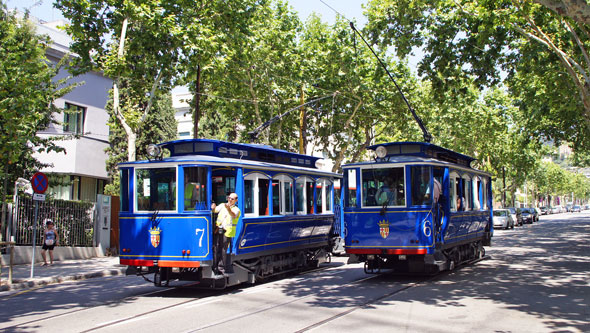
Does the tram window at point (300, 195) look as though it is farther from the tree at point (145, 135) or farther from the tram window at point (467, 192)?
the tree at point (145, 135)

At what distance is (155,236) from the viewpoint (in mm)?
11719

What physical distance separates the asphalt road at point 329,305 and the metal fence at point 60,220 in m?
4.90

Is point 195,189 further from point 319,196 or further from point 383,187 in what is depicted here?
point 319,196

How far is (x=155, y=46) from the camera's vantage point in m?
20.2

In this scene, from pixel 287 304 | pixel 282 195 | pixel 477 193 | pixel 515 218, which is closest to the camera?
pixel 287 304

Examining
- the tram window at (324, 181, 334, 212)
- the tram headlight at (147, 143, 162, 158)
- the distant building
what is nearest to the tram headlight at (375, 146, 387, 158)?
the tram window at (324, 181, 334, 212)

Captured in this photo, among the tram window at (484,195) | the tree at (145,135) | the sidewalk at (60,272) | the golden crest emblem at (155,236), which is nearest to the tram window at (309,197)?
the golden crest emblem at (155,236)

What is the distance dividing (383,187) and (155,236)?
5644 millimetres

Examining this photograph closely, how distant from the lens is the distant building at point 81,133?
1069 inches

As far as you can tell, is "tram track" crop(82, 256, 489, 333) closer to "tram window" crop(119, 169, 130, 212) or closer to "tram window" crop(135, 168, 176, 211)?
"tram window" crop(135, 168, 176, 211)

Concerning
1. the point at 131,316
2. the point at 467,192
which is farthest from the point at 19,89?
the point at 467,192

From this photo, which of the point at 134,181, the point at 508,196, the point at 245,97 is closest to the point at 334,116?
the point at 245,97

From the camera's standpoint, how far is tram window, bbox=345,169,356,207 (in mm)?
13828

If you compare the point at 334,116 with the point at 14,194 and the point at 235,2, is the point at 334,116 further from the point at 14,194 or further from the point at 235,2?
the point at 14,194
